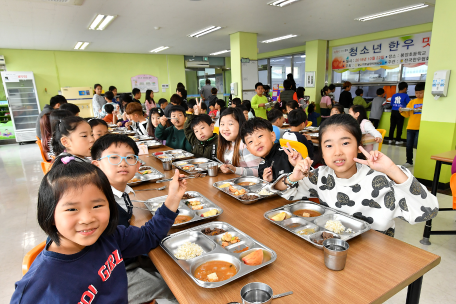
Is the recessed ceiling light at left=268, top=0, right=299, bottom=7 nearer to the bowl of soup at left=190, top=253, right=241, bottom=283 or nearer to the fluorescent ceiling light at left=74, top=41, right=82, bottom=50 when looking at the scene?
the bowl of soup at left=190, top=253, right=241, bottom=283

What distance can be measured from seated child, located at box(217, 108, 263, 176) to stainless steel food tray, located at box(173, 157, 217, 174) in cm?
21

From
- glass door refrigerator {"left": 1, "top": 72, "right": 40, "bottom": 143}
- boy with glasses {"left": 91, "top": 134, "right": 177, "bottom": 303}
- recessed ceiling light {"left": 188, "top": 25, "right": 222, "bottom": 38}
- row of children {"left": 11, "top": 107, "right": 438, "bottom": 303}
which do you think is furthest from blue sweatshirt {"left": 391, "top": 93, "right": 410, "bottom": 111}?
glass door refrigerator {"left": 1, "top": 72, "right": 40, "bottom": 143}

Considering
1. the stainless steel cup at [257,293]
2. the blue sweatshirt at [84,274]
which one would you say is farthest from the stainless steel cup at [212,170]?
the stainless steel cup at [257,293]

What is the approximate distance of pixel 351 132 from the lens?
142cm

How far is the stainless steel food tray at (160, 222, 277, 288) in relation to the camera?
1.06m

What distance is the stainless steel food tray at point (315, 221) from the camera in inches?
50.1

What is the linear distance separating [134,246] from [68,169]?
53cm

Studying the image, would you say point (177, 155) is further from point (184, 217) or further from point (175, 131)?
point (184, 217)

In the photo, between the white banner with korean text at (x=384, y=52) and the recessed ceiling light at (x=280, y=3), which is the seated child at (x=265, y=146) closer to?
the recessed ceiling light at (x=280, y=3)

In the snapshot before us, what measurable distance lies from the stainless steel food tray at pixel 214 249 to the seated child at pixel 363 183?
1.63ft

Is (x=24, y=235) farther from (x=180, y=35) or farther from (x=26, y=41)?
(x=26, y=41)

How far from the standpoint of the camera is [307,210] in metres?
1.58

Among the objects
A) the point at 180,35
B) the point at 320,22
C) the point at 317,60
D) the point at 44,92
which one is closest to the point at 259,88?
the point at 320,22

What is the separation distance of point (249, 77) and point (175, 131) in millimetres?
4533
